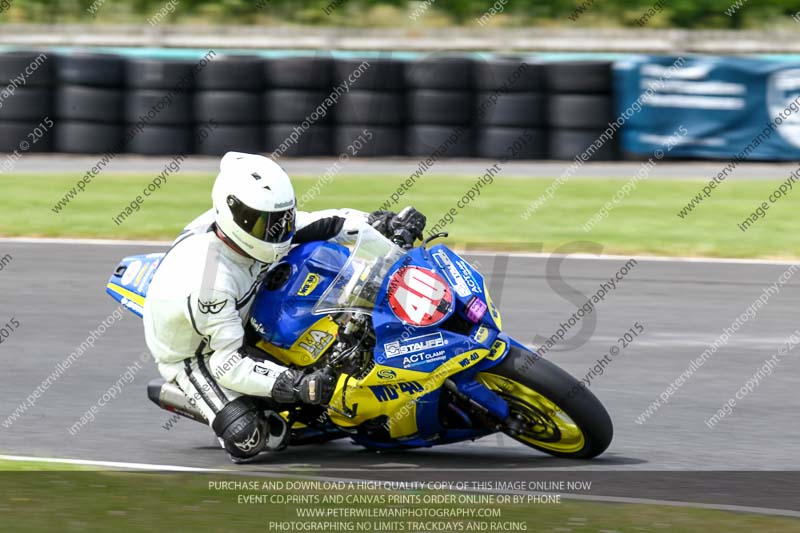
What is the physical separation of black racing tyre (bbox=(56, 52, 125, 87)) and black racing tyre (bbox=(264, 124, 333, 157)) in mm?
2062

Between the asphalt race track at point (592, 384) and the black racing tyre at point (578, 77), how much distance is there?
5.68 m

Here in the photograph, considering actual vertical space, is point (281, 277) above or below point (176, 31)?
above

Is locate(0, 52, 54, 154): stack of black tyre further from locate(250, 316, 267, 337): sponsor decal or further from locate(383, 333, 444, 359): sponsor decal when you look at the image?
locate(383, 333, 444, 359): sponsor decal

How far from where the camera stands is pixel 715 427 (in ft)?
21.5

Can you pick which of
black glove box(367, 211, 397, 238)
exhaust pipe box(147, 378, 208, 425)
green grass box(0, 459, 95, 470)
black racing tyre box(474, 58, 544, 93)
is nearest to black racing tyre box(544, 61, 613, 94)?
black racing tyre box(474, 58, 544, 93)

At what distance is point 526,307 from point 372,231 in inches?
149

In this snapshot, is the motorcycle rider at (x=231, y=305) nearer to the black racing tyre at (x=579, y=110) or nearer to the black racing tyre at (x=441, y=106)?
the black racing tyre at (x=441, y=106)

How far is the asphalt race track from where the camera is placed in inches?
228

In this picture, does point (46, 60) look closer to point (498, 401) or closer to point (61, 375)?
point (61, 375)

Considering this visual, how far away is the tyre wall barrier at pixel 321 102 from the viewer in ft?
53.8

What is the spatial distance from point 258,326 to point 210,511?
115cm

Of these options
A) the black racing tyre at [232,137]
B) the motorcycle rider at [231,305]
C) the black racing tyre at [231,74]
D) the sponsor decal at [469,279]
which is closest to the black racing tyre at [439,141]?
the black racing tyre at [232,137]

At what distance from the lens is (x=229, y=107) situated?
16547mm

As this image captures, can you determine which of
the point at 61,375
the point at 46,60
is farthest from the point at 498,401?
the point at 46,60
